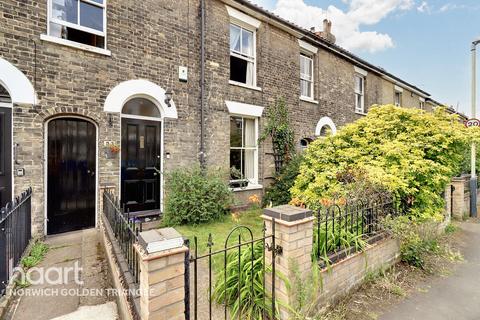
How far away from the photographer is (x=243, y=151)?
8336mm

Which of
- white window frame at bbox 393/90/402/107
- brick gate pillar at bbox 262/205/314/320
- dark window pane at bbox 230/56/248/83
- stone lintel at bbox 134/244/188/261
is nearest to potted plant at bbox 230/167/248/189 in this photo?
dark window pane at bbox 230/56/248/83

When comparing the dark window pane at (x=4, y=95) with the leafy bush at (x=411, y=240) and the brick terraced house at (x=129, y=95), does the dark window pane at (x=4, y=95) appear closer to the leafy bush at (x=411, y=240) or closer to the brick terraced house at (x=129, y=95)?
the brick terraced house at (x=129, y=95)

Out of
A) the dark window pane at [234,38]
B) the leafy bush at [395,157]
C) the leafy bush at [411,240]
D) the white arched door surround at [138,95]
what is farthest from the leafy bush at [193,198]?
the dark window pane at [234,38]

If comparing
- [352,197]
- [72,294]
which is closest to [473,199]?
[352,197]

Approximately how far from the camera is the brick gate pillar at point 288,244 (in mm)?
2562

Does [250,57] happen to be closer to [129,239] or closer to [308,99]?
[308,99]

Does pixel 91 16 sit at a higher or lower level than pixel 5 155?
higher

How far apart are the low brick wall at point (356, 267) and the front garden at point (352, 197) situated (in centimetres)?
12

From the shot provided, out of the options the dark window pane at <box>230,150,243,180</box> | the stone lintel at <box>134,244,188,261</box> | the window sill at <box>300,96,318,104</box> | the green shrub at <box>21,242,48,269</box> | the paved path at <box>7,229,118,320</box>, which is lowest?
the paved path at <box>7,229,118,320</box>

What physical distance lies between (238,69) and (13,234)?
685 cm

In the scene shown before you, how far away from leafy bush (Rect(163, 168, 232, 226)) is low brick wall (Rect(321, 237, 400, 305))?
346 centimetres

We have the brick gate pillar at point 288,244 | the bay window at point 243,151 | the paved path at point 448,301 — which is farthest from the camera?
the bay window at point 243,151

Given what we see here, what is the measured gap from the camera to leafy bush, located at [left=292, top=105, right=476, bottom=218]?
4680 mm

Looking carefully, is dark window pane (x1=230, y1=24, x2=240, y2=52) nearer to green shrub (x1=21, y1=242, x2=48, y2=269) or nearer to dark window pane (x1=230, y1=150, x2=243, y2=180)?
dark window pane (x1=230, y1=150, x2=243, y2=180)
